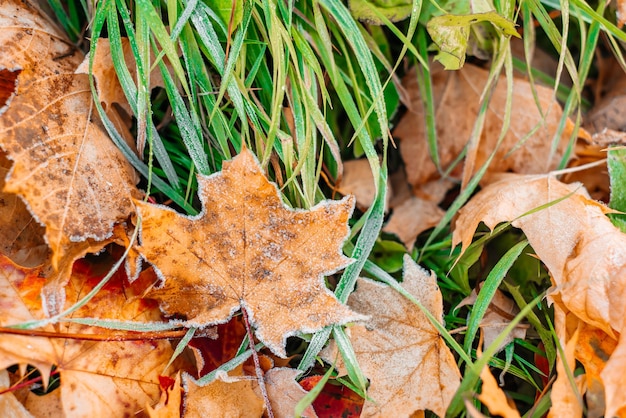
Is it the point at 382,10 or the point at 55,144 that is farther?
the point at 382,10

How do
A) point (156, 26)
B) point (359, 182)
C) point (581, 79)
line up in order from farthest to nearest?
point (359, 182) < point (581, 79) < point (156, 26)

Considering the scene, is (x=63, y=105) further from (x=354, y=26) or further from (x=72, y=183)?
(x=354, y=26)

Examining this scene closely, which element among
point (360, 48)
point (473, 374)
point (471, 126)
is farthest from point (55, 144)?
point (471, 126)

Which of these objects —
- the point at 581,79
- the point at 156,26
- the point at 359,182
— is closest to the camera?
the point at 156,26

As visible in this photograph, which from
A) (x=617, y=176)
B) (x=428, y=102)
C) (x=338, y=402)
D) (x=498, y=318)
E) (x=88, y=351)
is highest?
(x=428, y=102)

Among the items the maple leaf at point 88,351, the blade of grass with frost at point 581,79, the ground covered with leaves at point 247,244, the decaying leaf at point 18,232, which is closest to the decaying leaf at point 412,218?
the ground covered with leaves at point 247,244

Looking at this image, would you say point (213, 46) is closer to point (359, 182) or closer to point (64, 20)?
point (64, 20)
